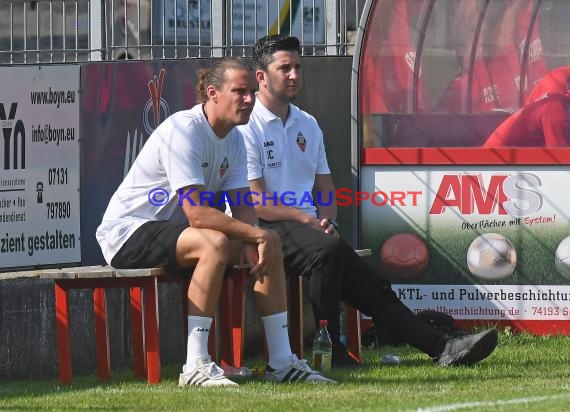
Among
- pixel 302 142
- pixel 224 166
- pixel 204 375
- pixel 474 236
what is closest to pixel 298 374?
pixel 204 375

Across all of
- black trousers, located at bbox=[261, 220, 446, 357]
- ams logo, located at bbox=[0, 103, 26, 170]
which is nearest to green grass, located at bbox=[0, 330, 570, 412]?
black trousers, located at bbox=[261, 220, 446, 357]

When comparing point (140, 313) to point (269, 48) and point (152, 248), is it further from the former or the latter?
point (269, 48)

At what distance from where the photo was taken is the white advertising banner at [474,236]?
33.3 feet

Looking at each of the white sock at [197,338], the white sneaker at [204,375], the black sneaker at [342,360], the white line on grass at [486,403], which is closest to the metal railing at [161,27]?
the black sneaker at [342,360]

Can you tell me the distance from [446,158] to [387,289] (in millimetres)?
2068

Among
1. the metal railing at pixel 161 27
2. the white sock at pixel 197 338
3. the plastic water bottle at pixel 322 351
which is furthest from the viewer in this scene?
the metal railing at pixel 161 27

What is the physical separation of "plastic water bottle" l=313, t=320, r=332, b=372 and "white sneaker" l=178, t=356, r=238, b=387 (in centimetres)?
82

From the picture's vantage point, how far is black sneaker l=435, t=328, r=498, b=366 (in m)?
8.02

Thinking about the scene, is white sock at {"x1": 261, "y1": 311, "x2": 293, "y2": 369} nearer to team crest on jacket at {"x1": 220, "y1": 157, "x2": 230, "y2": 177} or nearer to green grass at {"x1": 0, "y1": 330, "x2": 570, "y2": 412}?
green grass at {"x1": 0, "y1": 330, "x2": 570, "y2": 412}

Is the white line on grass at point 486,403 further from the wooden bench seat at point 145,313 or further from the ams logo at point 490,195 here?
the ams logo at point 490,195

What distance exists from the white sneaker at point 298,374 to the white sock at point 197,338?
0.40 m

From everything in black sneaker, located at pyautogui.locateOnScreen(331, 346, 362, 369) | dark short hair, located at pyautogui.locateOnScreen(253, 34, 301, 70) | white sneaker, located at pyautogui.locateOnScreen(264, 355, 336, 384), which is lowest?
black sneaker, located at pyautogui.locateOnScreen(331, 346, 362, 369)

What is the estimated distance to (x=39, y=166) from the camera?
1008cm

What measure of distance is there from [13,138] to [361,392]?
3.62 m
